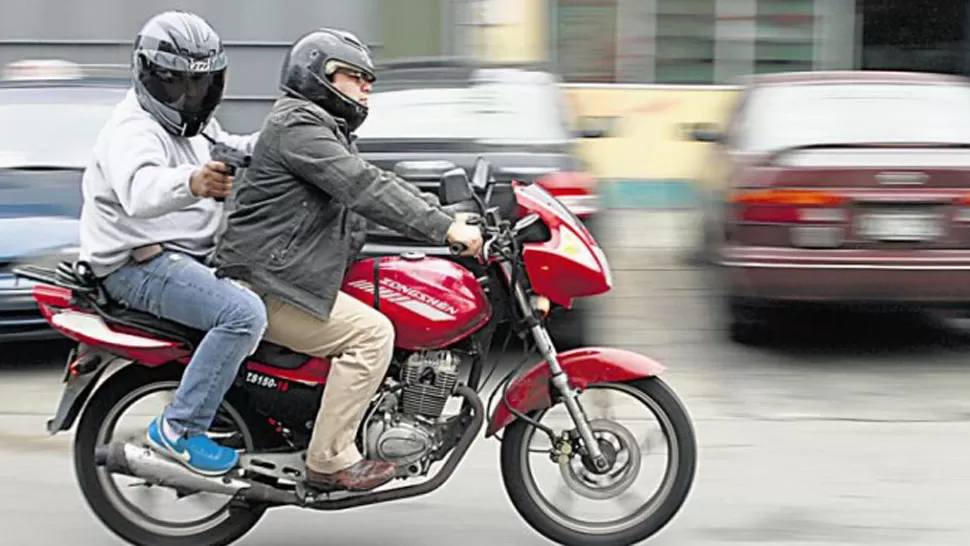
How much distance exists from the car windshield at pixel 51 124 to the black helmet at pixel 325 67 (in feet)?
13.3

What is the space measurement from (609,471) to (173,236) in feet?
5.17

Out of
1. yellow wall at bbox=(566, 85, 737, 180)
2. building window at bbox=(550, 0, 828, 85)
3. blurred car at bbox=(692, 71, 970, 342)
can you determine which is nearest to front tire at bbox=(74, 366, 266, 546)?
blurred car at bbox=(692, 71, 970, 342)

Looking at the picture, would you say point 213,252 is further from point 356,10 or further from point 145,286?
point 356,10

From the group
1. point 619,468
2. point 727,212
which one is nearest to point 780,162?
point 727,212

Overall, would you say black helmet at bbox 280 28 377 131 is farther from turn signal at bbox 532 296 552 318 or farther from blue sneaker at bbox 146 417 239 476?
blue sneaker at bbox 146 417 239 476

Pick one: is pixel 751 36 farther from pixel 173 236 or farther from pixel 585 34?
pixel 173 236

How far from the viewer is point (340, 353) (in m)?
4.60

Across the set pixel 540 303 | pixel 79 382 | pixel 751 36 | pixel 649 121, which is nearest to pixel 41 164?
pixel 79 382

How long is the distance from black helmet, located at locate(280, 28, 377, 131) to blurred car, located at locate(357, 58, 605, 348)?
179 centimetres

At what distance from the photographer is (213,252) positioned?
4742 millimetres

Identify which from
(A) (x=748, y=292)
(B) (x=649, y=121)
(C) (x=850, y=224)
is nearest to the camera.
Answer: (C) (x=850, y=224)

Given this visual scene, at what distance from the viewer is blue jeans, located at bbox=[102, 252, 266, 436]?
4516 mm

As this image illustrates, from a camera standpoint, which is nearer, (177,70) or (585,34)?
(177,70)

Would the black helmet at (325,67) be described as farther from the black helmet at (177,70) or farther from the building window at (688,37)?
the building window at (688,37)
